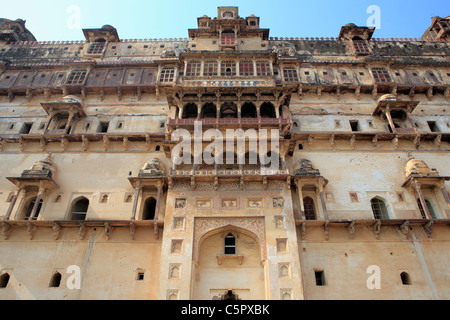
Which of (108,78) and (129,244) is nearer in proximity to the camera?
(129,244)

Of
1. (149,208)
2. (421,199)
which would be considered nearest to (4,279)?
(149,208)

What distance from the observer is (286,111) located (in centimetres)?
2144

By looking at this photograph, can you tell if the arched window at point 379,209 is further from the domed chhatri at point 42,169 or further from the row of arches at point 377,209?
the domed chhatri at point 42,169

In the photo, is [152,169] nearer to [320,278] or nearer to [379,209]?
[320,278]

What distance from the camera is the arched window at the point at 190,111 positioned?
2170cm

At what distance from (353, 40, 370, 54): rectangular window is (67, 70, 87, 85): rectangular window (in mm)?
20569

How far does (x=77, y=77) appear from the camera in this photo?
2512cm

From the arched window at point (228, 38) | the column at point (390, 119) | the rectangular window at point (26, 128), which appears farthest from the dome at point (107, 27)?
the column at point (390, 119)

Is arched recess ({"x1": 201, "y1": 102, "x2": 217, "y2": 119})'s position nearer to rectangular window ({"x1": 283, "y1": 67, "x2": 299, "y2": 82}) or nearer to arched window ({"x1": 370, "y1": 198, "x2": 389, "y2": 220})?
rectangular window ({"x1": 283, "y1": 67, "x2": 299, "y2": 82})

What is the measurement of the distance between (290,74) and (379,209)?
1160 cm

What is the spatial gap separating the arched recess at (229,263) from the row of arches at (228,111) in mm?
8043

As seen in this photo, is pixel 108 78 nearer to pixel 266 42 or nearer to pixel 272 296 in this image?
pixel 266 42

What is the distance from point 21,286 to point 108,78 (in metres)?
15.0
